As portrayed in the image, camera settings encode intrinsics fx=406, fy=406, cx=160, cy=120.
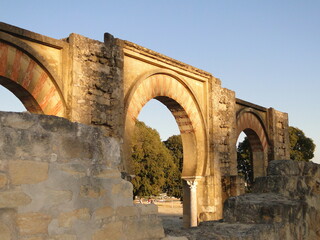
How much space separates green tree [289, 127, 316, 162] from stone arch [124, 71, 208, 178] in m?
14.9

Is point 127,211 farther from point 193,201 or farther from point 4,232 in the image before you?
point 193,201

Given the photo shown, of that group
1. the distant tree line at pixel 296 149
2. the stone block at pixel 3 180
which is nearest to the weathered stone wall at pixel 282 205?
the stone block at pixel 3 180

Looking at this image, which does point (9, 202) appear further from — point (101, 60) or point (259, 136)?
point (259, 136)

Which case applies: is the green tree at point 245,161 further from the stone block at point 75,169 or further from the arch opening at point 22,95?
the stone block at point 75,169

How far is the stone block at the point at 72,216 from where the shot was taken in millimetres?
2068

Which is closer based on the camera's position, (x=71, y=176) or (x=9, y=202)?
(x=9, y=202)

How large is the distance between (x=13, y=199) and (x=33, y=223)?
16 centimetres

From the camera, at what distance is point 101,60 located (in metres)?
6.70

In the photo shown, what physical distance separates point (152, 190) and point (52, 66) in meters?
16.4

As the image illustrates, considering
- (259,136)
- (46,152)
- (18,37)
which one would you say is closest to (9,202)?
(46,152)

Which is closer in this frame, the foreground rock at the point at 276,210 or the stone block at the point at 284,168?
the foreground rock at the point at 276,210

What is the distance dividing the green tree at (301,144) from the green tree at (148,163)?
23.1ft

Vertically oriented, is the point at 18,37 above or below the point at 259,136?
above

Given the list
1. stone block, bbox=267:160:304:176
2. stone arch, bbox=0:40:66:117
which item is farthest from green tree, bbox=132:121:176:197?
stone block, bbox=267:160:304:176
